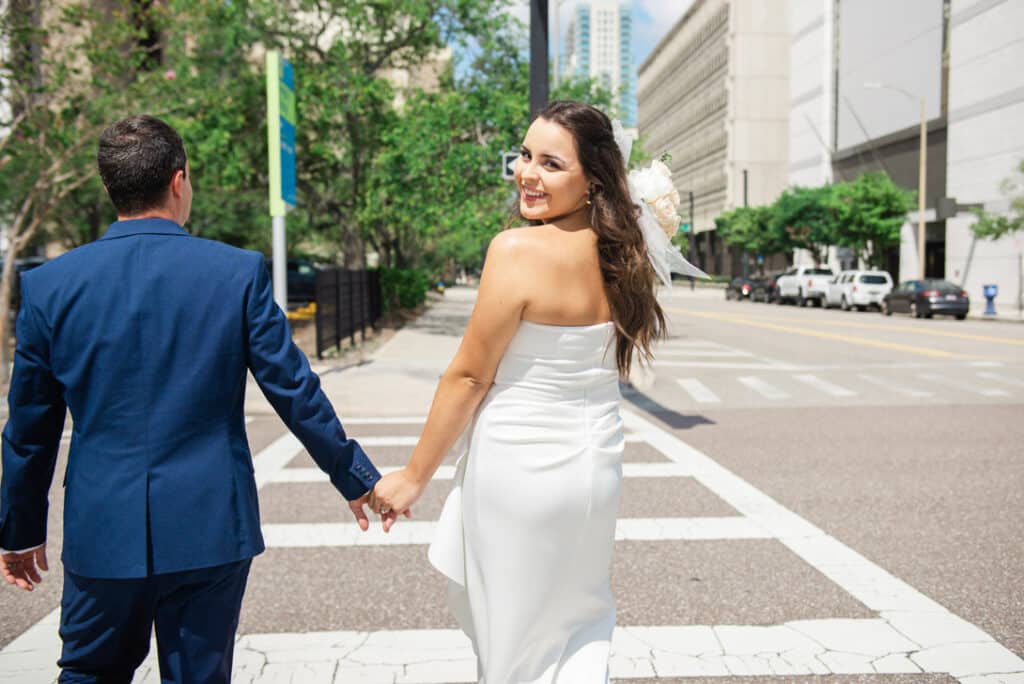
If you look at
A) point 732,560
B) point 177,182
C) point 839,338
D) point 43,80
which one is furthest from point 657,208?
point 839,338

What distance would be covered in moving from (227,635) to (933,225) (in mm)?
50454

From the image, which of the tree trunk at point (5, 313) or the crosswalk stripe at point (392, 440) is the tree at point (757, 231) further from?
the crosswalk stripe at point (392, 440)

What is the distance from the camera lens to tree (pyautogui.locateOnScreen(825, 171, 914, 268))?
45.1m

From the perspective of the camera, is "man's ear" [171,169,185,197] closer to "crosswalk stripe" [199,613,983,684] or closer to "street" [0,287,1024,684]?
"street" [0,287,1024,684]

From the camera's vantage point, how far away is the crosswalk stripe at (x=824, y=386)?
12.4 meters

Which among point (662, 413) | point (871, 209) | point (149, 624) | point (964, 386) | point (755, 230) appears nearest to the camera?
point (149, 624)

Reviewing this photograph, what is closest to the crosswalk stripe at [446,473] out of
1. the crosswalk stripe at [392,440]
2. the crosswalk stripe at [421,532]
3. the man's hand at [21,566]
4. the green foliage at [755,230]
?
the crosswalk stripe at [392,440]

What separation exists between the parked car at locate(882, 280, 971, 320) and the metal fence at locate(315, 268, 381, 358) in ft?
62.1

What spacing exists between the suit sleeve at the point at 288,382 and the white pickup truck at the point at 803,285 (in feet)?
130

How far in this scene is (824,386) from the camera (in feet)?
43.0

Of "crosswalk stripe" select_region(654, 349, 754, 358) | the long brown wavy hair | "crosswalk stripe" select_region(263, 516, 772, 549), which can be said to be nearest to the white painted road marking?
"crosswalk stripe" select_region(263, 516, 772, 549)

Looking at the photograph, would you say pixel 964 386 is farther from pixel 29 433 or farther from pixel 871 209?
pixel 871 209

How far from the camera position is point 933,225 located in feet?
154

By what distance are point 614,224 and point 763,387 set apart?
11.2 m
